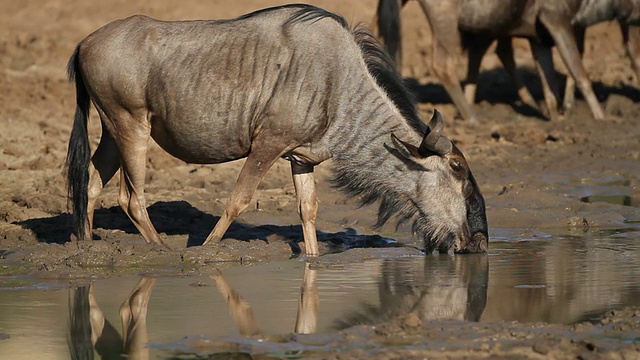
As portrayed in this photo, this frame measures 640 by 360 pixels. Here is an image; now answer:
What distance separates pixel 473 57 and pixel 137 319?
33.1 feet

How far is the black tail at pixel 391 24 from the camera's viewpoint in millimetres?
15234

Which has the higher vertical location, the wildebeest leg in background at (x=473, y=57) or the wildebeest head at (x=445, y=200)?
the wildebeest leg in background at (x=473, y=57)

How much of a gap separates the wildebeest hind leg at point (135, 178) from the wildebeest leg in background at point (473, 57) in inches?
303

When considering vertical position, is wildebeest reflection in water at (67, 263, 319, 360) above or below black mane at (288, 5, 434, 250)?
below

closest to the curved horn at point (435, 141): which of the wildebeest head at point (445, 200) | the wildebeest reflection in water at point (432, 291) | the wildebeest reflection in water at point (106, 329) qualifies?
the wildebeest head at point (445, 200)

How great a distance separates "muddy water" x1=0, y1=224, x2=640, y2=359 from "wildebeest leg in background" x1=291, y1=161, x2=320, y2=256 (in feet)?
1.17

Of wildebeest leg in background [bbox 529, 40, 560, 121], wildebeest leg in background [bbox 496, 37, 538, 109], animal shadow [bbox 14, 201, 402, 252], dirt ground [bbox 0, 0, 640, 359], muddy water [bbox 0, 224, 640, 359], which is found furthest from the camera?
wildebeest leg in background [bbox 496, 37, 538, 109]

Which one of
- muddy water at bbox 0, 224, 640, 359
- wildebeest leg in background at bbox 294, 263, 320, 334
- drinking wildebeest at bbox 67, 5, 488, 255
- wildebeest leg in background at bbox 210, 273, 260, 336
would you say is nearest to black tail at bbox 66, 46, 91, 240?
drinking wildebeest at bbox 67, 5, 488, 255

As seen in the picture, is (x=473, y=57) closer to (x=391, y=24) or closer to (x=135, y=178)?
(x=391, y=24)

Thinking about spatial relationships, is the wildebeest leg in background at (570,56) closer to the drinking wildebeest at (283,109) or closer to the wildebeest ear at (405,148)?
the drinking wildebeest at (283,109)

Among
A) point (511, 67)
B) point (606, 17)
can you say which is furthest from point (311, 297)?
point (606, 17)

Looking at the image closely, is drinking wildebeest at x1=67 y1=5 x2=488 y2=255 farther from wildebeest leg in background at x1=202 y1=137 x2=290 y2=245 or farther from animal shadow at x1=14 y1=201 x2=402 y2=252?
animal shadow at x1=14 y1=201 x2=402 y2=252

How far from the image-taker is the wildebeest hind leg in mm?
8891

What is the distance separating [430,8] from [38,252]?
7951mm
